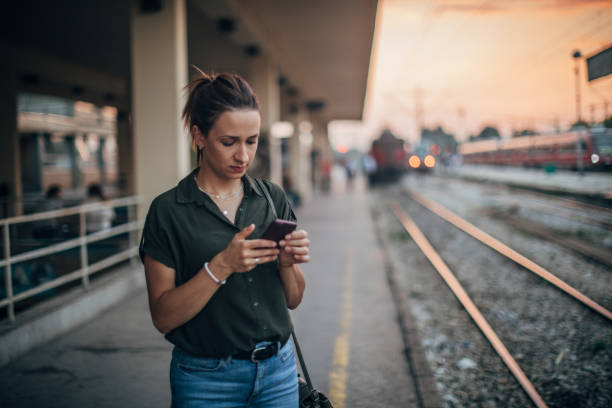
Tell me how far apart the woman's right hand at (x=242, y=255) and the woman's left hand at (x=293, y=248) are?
0.22 feet

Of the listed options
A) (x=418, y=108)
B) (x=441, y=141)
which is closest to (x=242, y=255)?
(x=418, y=108)

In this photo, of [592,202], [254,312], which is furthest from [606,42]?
[592,202]

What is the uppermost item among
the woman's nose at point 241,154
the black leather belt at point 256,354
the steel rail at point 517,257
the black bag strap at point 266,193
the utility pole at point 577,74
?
the utility pole at point 577,74

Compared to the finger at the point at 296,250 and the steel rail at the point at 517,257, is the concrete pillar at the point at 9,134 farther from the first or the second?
the finger at the point at 296,250

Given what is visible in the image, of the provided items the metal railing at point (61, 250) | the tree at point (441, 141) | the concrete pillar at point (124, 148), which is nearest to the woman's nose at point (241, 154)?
the metal railing at point (61, 250)

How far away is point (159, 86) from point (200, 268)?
6.91 metres

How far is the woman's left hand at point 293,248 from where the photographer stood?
1.73 metres

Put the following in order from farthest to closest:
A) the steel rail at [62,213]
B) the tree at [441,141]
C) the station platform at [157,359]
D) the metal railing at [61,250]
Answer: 1. the tree at [441,141]
2. the steel rail at [62,213]
3. the metal railing at [61,250]
4. the station platform at [157,359]

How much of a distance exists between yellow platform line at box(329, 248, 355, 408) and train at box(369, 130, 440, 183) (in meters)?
26.2

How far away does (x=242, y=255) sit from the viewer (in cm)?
159

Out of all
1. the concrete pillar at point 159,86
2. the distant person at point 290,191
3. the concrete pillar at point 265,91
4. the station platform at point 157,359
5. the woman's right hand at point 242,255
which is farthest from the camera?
the distant person at point 290,191

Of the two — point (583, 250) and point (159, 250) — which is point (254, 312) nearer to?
point (159, 250)

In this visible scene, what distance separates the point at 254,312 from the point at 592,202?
11.1 meters

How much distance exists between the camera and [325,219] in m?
16.3
